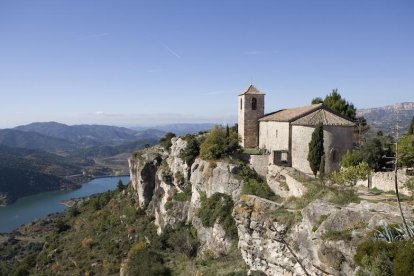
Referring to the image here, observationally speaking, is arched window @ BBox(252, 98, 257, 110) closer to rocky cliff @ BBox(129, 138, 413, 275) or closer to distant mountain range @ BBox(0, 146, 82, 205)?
rocky cliff @ BBox(129, 138, 413, 275)

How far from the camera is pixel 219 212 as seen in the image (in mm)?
31328

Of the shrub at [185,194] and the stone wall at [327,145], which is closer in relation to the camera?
the stone wall at [327,145]

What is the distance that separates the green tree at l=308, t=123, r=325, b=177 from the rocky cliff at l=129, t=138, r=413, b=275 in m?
2.49

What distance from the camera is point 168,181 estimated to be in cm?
4356

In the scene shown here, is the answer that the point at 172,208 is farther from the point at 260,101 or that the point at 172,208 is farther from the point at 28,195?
the point at 28,195

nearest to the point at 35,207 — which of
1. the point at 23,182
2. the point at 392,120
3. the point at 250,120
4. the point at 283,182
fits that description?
the point at 23,182

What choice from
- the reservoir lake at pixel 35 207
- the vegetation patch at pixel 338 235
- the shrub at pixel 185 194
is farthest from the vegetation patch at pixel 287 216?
the reservoir lake at pixel 35 207

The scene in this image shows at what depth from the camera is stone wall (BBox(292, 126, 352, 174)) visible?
2898 cm

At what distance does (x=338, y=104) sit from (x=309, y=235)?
94.6 ft

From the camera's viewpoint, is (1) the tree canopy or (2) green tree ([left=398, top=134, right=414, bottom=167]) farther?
(1) the tree canopy

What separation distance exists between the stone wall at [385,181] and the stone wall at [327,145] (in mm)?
5047

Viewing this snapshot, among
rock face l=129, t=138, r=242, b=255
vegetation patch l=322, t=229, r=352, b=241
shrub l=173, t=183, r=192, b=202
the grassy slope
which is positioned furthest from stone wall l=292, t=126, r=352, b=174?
vegetation patch l=322, t=229, r=352, b=241

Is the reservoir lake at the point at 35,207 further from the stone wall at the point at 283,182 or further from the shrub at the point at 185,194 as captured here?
the stone wall at the point at 283,182

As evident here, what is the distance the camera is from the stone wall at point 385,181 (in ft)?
69.5
